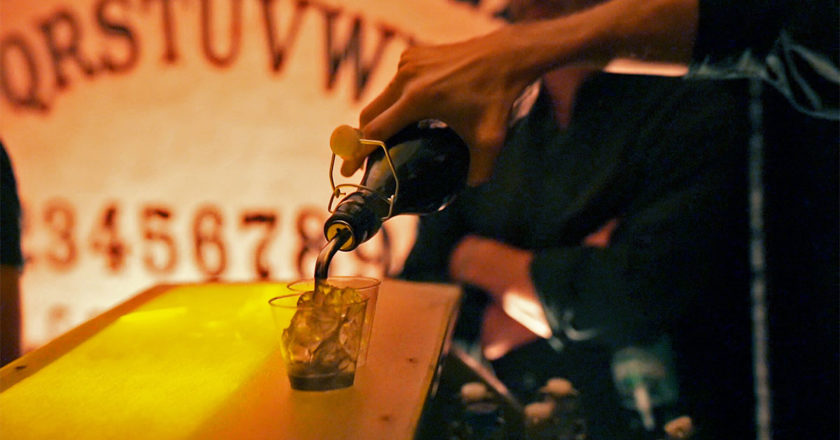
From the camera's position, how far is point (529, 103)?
1.62 metres

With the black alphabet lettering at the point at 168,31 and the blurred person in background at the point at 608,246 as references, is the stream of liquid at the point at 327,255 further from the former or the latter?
the black alphabet lettering at the point at 168,31

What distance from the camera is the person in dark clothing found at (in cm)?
112

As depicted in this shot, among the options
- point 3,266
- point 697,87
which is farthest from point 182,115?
point 697,87

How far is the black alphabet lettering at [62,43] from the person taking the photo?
7.98ft

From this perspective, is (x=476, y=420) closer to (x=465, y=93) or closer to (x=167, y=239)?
(x=465, y=93)

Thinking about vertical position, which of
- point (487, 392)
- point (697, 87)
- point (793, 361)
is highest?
point (697, 87)

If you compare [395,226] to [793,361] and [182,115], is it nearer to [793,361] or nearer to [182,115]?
[182,115]

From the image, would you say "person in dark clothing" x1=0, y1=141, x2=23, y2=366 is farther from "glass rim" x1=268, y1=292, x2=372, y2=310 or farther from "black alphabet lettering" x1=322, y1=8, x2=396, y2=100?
"black alphabet lettering" x1=322, y1=8, x2=396, y2=100

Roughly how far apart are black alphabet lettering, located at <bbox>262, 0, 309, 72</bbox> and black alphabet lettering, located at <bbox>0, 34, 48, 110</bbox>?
2.86 feet

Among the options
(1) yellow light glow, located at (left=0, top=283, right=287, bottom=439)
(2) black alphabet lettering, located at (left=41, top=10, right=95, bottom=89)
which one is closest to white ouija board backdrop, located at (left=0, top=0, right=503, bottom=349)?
(2) black alphabet lettering, located at (left=41, top=10, right=95, bottom=89)

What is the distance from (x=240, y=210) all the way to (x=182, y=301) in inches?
56.1

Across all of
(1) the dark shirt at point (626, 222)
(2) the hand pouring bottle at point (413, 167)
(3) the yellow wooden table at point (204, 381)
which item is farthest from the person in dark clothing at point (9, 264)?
(1) the dark shirt at point (626, 222)

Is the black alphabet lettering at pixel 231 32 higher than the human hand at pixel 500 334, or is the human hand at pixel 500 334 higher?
the black alphabet lettering at pixel 231 32

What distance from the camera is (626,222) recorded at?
1.42 metres
